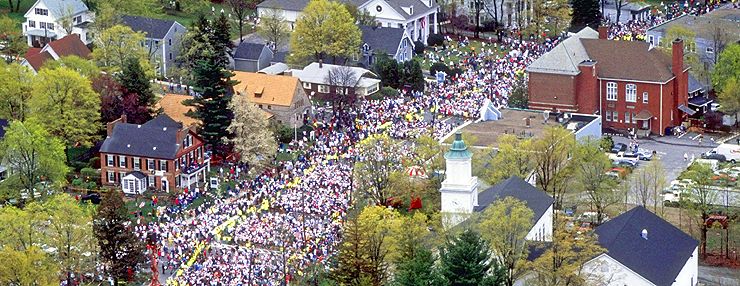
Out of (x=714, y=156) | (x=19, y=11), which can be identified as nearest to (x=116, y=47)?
(x=19, y=11)

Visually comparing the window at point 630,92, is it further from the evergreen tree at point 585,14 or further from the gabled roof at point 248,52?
the evergreen tree at point 585,14

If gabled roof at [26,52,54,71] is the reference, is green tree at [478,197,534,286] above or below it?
below

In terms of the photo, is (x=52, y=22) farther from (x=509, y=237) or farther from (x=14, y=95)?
(x=509, y=237)

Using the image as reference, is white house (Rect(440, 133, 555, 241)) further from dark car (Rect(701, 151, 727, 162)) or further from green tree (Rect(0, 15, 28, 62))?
green tree (Rect(0, 15, 28, 62))

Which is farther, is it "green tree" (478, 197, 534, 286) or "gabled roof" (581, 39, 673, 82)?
"gabled roof" (581, 39, 673, 82)

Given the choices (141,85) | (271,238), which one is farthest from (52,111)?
(271,238)

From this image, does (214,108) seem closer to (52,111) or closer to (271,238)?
(52,111)

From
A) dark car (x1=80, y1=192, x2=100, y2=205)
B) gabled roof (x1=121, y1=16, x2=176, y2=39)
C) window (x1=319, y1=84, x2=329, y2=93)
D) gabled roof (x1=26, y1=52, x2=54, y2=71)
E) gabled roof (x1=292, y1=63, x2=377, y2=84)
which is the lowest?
dark car (x1=80, y1=192, x2=100, y2=205)

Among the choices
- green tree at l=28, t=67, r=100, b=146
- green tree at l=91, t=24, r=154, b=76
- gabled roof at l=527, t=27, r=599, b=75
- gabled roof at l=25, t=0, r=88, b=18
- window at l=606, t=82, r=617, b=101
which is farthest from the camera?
gabled roof at l=25, t=0, r=88, b=18

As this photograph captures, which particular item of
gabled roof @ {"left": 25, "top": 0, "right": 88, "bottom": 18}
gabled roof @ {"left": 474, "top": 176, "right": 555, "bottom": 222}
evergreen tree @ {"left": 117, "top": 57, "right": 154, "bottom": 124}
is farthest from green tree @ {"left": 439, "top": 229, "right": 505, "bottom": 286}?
gabled roof @ {"left": 25, "top": 0, "right": 88, "bottom": 18}
